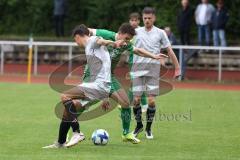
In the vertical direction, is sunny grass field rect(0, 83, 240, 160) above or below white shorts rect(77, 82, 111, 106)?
below

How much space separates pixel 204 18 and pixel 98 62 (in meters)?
14.7

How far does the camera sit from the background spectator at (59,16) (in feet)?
91.1

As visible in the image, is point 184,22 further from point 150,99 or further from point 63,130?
point 63,130

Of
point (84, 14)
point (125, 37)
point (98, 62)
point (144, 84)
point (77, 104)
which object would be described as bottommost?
point (77, 104)

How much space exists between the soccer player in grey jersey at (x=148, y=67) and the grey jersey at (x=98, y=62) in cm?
160

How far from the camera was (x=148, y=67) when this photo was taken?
12695mm

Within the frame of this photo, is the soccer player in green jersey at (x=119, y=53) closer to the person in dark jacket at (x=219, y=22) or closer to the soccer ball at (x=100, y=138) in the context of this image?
the soccer ball at (x=100, y=138)

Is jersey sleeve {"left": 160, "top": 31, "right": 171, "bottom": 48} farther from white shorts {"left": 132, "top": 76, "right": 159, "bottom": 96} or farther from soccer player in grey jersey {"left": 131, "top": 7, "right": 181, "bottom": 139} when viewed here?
white shorts {"left": 132, "top": 76, "right": 159, "bottom": 96}

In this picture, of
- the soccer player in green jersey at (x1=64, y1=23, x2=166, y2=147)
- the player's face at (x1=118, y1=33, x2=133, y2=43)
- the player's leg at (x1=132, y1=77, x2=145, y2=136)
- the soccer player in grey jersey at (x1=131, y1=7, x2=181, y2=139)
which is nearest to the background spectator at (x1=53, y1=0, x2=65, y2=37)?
the soccer player in grey jersey at (x1=131, y1=7, x2=181, y2=139)

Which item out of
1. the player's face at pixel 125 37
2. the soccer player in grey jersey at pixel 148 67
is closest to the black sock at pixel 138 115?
the soccer player in grey jersey at pixel 148 67

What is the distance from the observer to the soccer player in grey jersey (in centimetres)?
1222

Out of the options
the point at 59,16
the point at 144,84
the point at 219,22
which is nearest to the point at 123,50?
the point at 144,84

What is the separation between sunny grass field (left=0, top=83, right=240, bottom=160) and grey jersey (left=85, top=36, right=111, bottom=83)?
1016mm

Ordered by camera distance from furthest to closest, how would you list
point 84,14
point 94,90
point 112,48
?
point 84,14 < point 112,48 < point 94,90
